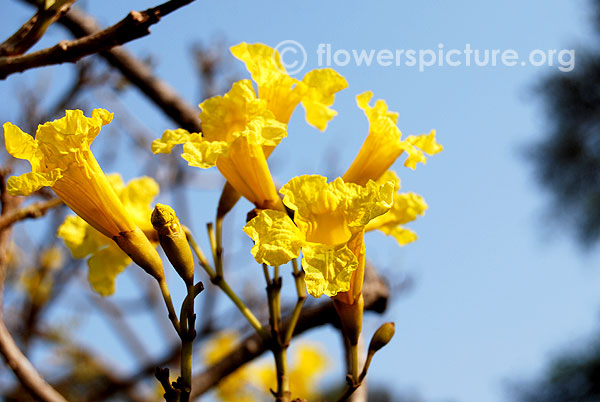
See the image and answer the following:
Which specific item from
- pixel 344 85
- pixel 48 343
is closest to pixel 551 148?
pixel 48 343

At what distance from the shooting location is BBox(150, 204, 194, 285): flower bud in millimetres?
1025

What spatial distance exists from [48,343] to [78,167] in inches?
158

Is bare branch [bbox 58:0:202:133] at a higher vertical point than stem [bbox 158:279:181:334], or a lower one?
higher

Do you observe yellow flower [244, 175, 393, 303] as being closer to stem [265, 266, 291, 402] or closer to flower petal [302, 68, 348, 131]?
stem [265, 266, 291, 402]

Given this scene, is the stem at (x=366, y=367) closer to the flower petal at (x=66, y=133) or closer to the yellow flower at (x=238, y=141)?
the yellow flower at (x=238, y=141)

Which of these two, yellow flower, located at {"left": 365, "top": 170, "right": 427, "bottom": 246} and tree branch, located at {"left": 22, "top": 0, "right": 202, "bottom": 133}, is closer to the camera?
yellow flower, located at {"left": 365, "top": 170, "right": 427, "bottom": 246}

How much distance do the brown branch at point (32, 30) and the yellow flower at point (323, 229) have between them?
0.57 m

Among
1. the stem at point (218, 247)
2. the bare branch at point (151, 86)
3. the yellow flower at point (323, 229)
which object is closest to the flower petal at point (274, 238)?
the yellow flower at point (323, 229)

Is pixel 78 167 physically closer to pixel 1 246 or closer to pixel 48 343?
pixel 1 246

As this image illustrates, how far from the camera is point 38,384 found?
1.54 meters

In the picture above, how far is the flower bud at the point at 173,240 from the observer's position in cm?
103

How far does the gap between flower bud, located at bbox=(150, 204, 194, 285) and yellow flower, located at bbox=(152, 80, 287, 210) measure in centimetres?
14

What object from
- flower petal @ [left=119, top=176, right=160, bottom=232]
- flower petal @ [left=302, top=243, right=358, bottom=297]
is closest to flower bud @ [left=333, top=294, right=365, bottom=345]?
flower petal @ [left=302, top=243, right=358, bottom=297]

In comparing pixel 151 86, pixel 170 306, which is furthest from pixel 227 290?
pixel 151 86
